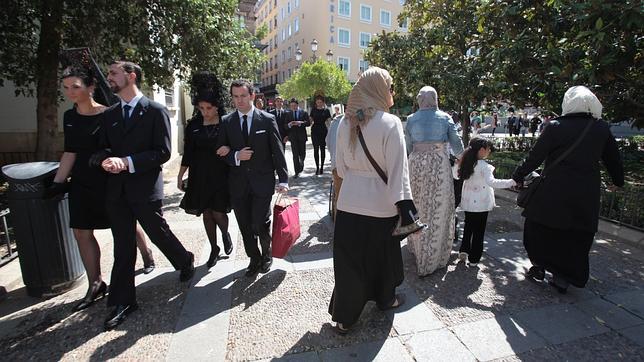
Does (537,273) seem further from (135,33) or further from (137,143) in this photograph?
(135,33)

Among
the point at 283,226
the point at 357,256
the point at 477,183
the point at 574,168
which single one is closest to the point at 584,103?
the point at 574,168

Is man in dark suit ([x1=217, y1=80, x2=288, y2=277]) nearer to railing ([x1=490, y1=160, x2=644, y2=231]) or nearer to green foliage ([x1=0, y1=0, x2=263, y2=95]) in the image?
green foliage ([x1=0, y1=0, x2=263, y2=95])

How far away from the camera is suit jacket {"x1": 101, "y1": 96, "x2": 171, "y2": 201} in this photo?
2.92m

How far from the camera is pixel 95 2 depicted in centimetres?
609

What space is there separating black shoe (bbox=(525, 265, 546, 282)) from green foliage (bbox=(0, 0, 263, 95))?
6.74 meters

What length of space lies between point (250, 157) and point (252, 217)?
62 cm

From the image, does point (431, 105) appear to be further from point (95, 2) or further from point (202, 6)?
point (95, 2)

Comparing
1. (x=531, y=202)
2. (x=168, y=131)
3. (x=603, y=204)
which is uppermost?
(x=168, y=131)

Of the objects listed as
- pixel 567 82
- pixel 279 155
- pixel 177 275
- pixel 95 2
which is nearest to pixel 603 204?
pixel 567 82

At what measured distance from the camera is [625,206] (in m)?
5.05

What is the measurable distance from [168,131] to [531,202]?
3.41 metres

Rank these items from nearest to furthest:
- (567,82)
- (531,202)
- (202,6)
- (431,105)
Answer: (531,202), (431,105), (567,82), (202,6)

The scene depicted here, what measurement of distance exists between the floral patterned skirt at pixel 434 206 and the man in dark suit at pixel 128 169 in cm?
253

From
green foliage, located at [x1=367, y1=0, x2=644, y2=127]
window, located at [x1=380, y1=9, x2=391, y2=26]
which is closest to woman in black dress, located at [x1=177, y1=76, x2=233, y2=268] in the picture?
green foliage, located at [x1=367, y1=0, x2=644, y2=127]
